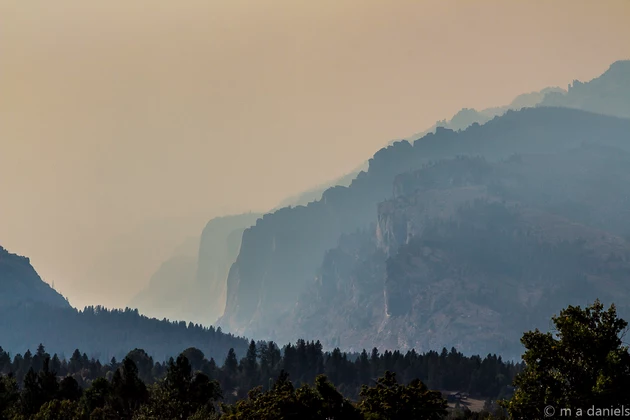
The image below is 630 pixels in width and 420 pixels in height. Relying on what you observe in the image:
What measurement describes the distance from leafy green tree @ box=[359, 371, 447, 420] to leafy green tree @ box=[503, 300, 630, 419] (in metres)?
24.6

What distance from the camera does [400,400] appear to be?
119062 mm

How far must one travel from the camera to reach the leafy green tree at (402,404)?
11769 cm

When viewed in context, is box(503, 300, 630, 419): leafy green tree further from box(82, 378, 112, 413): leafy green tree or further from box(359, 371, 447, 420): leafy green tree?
box(82, 378, 112, 413): leafy green tree

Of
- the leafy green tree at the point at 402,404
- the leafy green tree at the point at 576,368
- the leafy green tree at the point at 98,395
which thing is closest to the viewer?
the leafy green tree at the point at 576,368

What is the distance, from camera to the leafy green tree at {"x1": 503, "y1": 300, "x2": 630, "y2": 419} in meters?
89.1

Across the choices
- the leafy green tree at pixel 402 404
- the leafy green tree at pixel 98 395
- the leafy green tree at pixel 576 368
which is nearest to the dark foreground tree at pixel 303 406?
the leafy green tree at pixel 402 404

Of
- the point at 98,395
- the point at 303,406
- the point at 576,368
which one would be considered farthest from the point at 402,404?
the point at 98,395

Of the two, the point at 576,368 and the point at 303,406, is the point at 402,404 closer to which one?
the point at 303,406

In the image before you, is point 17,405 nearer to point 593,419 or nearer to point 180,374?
point 180,374

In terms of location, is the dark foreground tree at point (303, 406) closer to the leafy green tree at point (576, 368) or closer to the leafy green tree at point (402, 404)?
the leafy green tree at point (402, 404)

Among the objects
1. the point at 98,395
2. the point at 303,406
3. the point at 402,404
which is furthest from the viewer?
the point at 98,395

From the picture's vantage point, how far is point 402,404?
4675 inches

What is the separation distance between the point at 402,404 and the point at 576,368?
3126cm

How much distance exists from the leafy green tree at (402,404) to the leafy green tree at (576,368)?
2460cm
